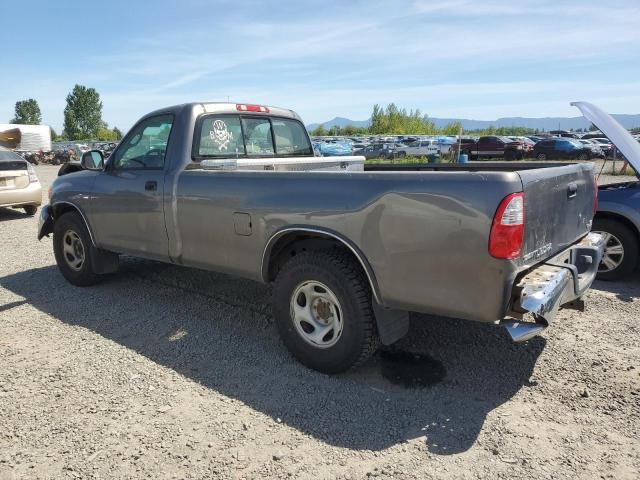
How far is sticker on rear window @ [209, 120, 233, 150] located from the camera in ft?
15.0

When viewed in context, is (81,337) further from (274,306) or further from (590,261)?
(590,261)

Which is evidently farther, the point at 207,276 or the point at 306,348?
the point at 207,276

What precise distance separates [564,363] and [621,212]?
104 inches

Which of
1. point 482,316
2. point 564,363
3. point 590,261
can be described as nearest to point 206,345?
point 482,316

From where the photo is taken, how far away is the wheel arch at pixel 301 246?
3184 millimetres

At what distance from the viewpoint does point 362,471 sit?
2.57 meters

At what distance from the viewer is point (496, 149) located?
109 feet

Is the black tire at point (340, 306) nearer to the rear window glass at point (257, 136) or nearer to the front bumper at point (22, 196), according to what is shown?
the rear window glass at point (257, 136)

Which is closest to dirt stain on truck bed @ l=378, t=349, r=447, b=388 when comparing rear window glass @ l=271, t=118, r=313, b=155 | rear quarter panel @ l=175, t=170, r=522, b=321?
rear quarter panel @ l=175, t=170, r=522, b=321

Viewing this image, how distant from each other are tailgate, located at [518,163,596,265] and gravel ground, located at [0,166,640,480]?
3.22 feet

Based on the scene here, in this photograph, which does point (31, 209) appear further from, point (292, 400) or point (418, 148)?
point (418, 148)

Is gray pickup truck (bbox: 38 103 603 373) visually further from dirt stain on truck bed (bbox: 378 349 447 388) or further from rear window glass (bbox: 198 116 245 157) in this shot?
dirt stain on truck bed (bbox: 378 349 447 388)

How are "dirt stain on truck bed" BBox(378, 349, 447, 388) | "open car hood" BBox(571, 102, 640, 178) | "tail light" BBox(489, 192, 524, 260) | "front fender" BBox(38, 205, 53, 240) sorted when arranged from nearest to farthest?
1. "tail light" BBox(489, 192, 524, 260)
2. "dirt stain on truck bed" BBox(378, 349, 447, 388)
3. "open car hood" BBox(571, 102, 640, 178)
4. "front fender" BBox(38, 205, 53, 240)

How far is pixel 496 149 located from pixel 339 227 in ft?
107
